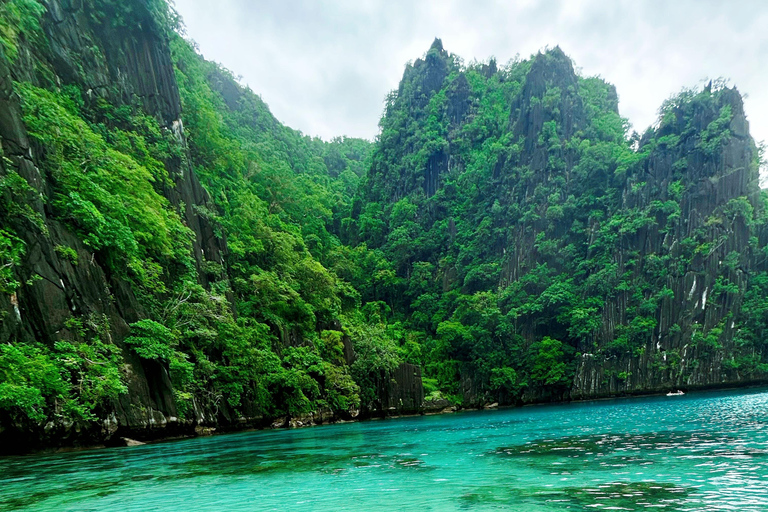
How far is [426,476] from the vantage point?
8914 millimetres

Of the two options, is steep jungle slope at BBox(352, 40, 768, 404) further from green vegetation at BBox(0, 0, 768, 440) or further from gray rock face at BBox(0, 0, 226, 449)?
gray rock face at BBox(0, 0, 226, 449)

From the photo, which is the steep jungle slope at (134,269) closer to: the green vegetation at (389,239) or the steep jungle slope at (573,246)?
the green vegetation at (389,239)

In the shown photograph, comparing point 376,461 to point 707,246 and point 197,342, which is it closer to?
point 197,342

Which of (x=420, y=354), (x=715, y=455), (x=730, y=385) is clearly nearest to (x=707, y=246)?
(x=730, y=385)

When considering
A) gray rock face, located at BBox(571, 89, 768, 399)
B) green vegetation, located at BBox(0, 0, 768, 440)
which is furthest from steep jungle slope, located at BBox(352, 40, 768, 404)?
green vegetation, located at BBox(0, 0, 768, 440)

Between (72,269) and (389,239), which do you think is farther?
(389,239)

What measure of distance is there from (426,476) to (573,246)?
Result: 1978 inches

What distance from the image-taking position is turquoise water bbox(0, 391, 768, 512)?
6.57 meters

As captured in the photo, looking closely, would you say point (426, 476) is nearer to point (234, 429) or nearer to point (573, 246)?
point (234, 429)

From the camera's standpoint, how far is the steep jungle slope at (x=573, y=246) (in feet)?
147

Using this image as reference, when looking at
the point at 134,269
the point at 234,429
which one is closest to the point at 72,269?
the point at 134,269

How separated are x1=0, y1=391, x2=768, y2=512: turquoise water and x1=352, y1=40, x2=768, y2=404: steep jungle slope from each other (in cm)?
3383

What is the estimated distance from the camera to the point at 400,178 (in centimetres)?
6838

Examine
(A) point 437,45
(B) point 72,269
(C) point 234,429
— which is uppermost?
(A) point 437,45
